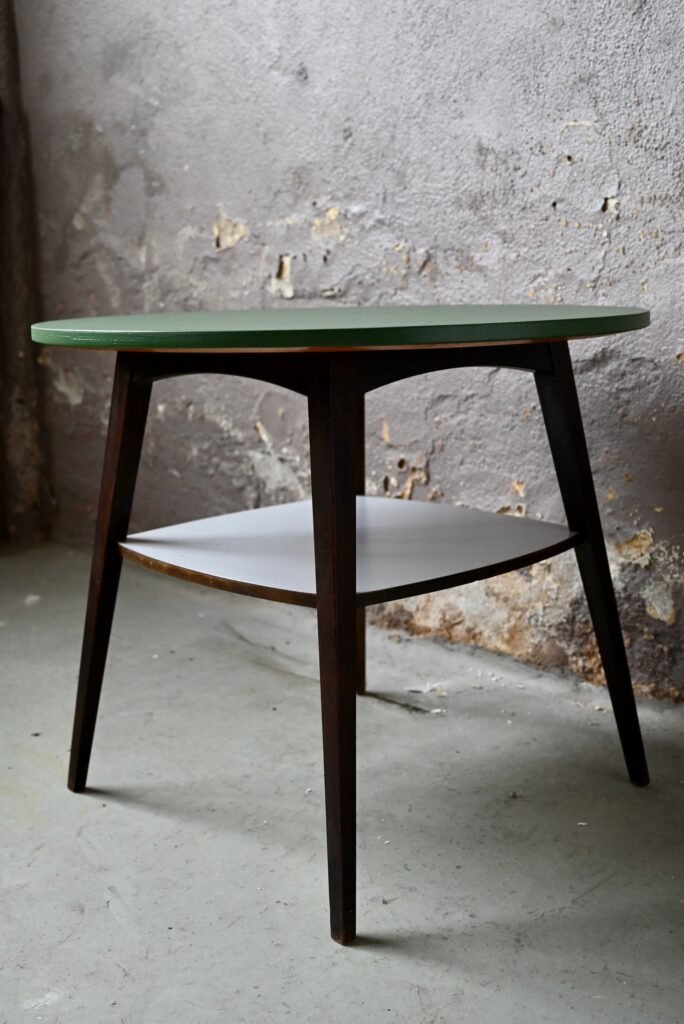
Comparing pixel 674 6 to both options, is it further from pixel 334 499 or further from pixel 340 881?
pixel 340 881

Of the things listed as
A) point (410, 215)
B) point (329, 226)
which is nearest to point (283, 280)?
point (329, 226)

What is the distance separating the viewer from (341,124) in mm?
2287

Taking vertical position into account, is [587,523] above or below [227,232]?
below

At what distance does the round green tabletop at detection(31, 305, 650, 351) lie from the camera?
116 centimetres

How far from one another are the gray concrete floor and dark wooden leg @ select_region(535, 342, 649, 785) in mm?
108

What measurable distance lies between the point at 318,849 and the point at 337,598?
0.45m

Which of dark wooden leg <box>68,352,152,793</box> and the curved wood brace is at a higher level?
the curved wood brace

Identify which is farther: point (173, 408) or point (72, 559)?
point (72, 559)

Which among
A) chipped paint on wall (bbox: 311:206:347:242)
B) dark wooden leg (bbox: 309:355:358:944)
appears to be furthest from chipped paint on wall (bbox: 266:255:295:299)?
dark wooden leg (bbox: 309:355:358:944)

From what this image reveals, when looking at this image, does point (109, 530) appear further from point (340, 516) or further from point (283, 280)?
point (283, 280)

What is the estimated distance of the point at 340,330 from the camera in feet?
3.82

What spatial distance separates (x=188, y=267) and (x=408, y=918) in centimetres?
187

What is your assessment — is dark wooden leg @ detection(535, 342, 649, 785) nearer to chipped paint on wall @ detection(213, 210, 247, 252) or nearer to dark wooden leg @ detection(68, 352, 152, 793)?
dark wooden leg @ detection(68, 352, 152, 793)

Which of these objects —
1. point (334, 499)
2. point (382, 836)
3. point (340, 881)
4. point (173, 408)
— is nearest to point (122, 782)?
point (382, 836)
